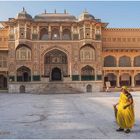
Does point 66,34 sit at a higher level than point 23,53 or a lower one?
higher

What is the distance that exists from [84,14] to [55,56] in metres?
6.26

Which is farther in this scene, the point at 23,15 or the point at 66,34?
the point at 66,34

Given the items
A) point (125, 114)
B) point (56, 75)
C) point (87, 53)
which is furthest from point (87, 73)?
point (125, 114)

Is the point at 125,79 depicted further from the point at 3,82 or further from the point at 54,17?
the point at 3,82

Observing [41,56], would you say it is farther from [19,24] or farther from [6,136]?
[6,136]

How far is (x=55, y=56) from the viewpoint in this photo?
35.8 meters

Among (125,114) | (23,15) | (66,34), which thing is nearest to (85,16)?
(66,34)

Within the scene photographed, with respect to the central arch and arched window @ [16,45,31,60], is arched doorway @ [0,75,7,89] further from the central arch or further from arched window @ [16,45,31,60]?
the central arch

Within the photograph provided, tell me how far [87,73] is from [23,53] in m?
8.13

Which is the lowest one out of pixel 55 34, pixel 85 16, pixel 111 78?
pixel 111 78

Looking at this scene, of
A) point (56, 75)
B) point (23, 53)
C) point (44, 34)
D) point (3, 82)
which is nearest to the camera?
point (23, 53)

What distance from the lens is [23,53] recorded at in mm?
34781

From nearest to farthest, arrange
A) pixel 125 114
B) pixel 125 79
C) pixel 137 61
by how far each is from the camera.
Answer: pixel 125 114, pixel 137 61, pixel 125 79

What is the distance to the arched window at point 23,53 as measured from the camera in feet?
114
